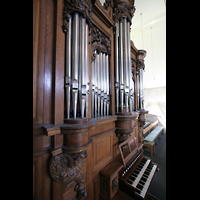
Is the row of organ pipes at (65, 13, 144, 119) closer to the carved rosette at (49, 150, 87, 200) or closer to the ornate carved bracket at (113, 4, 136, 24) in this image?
the ornate carved bracket at (113, 4, 136, 24)

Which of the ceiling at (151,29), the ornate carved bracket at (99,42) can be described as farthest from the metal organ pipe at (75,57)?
the ceiling at (151,29)

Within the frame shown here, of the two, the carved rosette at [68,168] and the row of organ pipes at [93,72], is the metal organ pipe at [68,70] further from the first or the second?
the carved rosette at [68,168]

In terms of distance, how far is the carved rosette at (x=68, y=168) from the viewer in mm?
954

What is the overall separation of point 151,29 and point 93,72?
4.52 metres

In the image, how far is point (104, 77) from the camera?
1.79m

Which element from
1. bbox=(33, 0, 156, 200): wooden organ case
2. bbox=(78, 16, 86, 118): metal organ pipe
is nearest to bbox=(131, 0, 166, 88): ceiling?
bbox=(33, 0, 156, 200): wooden organ case

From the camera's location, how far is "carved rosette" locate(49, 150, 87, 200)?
3.13 feet

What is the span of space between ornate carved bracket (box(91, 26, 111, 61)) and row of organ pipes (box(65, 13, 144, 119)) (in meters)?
0.08

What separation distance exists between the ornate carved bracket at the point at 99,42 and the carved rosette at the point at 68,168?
1416 mm
